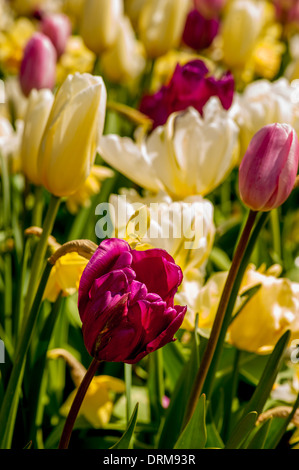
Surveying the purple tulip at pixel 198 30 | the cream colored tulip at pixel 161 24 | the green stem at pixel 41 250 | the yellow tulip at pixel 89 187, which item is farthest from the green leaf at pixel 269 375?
the purple tulip at pixel 198 30

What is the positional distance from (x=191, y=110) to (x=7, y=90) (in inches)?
34.0

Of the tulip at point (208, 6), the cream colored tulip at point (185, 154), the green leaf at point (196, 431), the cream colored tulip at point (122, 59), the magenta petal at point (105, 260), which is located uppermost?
the magenta petal at point (105, 260)

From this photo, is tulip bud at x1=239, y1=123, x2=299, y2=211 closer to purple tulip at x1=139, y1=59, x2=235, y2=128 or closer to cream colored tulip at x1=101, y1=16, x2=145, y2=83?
purple tulip at x1=139, y1=59, x2=235, y2=128

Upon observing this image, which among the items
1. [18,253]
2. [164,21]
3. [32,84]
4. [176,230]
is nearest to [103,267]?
[176,230]

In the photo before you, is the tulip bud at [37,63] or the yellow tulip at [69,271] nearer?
the yellow tulip at [69,271]

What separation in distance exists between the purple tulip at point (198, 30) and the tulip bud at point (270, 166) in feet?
4.46

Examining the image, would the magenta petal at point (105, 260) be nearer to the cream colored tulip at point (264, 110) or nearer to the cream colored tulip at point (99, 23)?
the cream colored tulip at point (264, 110)

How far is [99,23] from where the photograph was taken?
133cm

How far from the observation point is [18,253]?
1.01 metres

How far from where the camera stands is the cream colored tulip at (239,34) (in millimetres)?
1560

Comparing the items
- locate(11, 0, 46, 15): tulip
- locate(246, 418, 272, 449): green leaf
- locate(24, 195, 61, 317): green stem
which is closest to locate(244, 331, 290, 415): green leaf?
locate(246, 418, 272, 449): green leaf

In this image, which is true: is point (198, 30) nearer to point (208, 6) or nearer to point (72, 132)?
point (208, 6)

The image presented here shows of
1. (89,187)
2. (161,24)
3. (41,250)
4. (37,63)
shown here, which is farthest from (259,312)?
(161,24)
